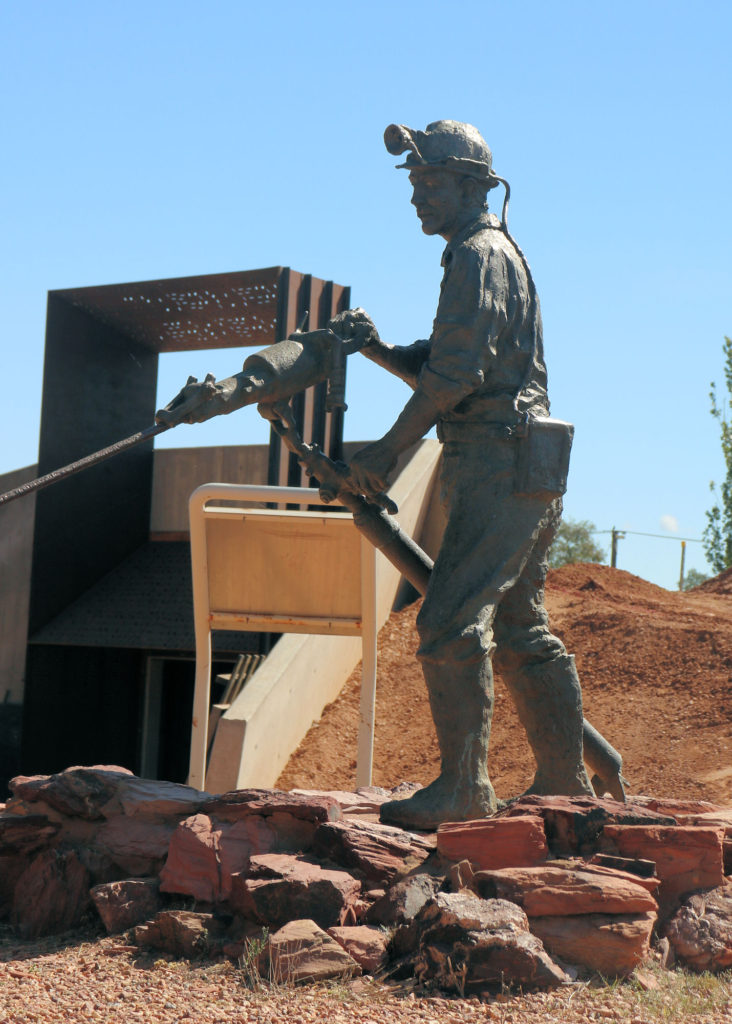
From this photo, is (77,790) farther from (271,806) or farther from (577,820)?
(577,820)

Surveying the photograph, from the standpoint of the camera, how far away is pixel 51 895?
3912 mm

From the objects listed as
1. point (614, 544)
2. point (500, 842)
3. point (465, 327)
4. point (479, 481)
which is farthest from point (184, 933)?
point (614, 544)

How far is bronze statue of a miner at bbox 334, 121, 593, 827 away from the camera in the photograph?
3.72 meters

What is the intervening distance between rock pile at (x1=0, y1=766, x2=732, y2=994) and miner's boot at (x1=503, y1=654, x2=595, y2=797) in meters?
0.34

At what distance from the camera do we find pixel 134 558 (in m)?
11.5

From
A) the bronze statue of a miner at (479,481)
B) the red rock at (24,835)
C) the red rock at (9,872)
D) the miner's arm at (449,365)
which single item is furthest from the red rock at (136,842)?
the miner's arm at (449,365)

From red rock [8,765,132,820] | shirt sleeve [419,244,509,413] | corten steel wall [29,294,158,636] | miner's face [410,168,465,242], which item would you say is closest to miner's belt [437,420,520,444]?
shirt sleeve [419,244,509,413]

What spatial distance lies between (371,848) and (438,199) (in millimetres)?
2279

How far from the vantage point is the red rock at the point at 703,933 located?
3234mm

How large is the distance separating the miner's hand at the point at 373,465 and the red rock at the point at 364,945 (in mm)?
1479

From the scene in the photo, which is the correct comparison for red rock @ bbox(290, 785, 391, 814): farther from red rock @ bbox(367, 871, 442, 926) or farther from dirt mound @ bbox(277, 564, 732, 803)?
dirt mound @ bbox(277, 564, 732, 803)

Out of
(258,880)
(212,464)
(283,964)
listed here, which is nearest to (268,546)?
(258,880)

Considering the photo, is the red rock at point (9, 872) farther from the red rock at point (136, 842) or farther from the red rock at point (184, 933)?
the red rock at point (184, 933)

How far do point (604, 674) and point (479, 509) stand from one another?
481 cm
